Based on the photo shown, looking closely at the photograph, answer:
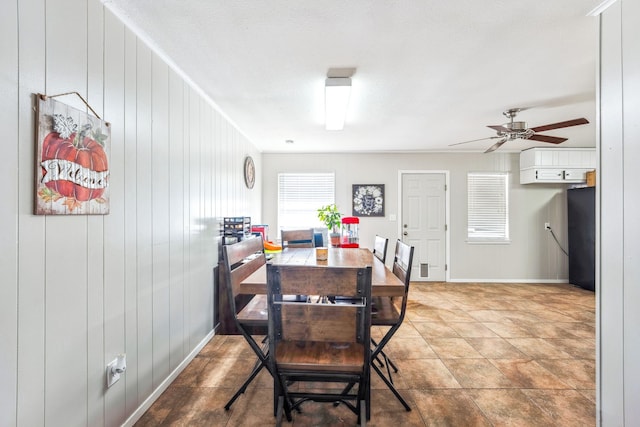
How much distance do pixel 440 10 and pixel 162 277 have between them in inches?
90.6

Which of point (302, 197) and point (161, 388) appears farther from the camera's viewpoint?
point (302, 197)

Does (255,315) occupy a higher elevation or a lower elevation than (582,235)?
lower

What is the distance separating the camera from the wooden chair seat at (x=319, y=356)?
1.36 metres

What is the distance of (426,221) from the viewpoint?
5250 mm

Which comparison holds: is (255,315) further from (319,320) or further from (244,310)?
(319,320)

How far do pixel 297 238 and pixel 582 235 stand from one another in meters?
4.69

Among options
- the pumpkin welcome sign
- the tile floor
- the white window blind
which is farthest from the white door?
the pumpkin welcome sign

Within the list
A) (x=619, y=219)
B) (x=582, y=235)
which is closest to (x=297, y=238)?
(x=619, y=219)

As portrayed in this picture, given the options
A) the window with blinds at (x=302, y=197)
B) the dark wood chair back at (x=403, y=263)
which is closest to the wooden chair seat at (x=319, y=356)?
the dark wood chair back at (x=403, y=263)

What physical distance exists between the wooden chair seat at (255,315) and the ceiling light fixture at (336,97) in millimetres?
1726

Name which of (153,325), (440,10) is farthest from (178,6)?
(153,325)

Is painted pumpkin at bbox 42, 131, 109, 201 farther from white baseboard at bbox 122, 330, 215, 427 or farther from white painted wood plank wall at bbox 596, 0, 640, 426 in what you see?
white painted wood plank wall at bbox 596, 0, 640, 426

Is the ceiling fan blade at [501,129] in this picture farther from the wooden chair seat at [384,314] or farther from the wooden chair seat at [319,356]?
the wooden chair seat at [319,356]

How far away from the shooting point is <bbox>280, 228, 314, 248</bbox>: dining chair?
332 cm
